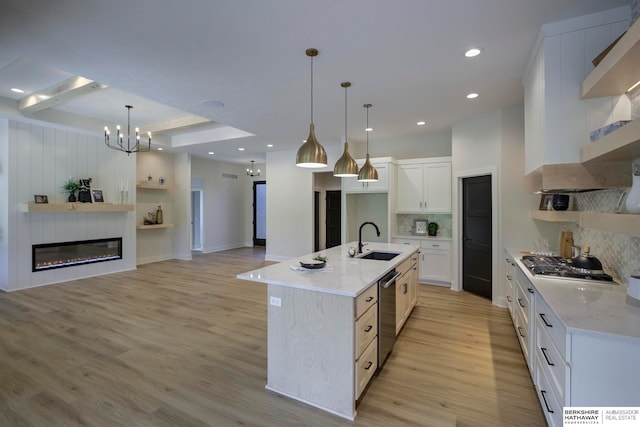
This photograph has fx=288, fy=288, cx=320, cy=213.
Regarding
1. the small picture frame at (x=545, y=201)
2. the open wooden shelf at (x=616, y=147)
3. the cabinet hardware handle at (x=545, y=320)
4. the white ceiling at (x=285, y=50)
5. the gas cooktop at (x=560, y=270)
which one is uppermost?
the white ceiling at (x=285, y=50)

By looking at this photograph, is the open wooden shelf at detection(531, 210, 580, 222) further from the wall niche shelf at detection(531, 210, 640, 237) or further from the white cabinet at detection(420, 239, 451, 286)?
the white cabinet at detection(420, 239, 451, 286)

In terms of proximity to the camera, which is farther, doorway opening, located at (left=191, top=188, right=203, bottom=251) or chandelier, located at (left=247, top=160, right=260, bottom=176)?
chandelier, located at (left=247, top=160, right=260, bottom=176)

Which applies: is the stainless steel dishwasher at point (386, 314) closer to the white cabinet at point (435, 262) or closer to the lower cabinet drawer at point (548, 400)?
the lower cabinet drawer at point (548, 400)

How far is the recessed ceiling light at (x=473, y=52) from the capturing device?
104 inches

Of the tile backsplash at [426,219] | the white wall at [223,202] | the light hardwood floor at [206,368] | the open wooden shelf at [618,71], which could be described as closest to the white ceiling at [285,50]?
the open wooden shelf at [618,71]

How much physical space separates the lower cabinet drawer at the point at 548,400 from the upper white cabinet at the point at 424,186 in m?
3.48

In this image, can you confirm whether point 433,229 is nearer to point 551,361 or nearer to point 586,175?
point 586,175

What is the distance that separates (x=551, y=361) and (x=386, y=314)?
3.78 ft

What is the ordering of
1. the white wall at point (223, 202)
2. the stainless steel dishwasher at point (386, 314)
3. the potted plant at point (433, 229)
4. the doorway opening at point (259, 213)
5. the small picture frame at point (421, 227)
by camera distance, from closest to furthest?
the stainless steel dishwasher at point (386, 314), the potted plant at point (433, 229), the small picture frame at point (421, 227), the white wall at point (223, 202), the doorway opening at point (259, 213)

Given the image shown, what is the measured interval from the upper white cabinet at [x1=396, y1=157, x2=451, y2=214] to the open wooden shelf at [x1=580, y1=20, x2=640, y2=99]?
3.14m

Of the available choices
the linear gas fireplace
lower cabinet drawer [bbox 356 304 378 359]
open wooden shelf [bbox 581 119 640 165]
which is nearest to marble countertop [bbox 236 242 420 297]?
lower cabinet drawer [bbox 356 304 378 359]

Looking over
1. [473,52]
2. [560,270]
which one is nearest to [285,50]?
[473,52]

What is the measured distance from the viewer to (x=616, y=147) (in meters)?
1.58

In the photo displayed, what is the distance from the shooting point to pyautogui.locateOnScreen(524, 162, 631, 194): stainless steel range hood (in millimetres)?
1991
